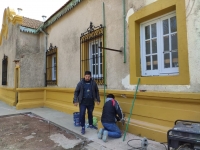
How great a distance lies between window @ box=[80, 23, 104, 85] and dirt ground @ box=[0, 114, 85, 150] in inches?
82.1

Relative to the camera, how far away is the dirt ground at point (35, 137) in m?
3.88

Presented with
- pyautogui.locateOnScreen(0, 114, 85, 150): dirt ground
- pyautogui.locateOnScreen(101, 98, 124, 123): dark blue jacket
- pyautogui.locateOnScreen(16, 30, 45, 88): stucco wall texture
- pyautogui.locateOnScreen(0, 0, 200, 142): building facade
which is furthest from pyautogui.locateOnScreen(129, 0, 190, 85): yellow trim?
pyautogui.locateOnScreen(16, 30, 45, 88): stucco wall texture

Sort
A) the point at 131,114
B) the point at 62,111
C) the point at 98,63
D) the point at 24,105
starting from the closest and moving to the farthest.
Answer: the point at 131,114, the point at 98,63, the point at 62,111, the point at 24,105

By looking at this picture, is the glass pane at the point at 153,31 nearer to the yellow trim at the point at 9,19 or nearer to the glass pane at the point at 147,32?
the glass pane at the point at 147,32

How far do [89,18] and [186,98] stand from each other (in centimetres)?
443

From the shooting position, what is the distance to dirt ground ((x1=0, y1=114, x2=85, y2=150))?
153 inches

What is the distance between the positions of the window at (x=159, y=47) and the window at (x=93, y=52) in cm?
173

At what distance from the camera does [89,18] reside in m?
6.34

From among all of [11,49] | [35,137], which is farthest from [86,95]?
[11,49]

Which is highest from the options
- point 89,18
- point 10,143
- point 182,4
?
point 89,18

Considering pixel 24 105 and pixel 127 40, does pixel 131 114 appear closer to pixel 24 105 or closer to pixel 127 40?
pixel 127 40

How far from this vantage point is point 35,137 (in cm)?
447

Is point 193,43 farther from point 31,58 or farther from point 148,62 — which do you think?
point 31,58

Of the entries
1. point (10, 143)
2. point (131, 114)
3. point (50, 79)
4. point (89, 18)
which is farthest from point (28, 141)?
point (50, 79)
